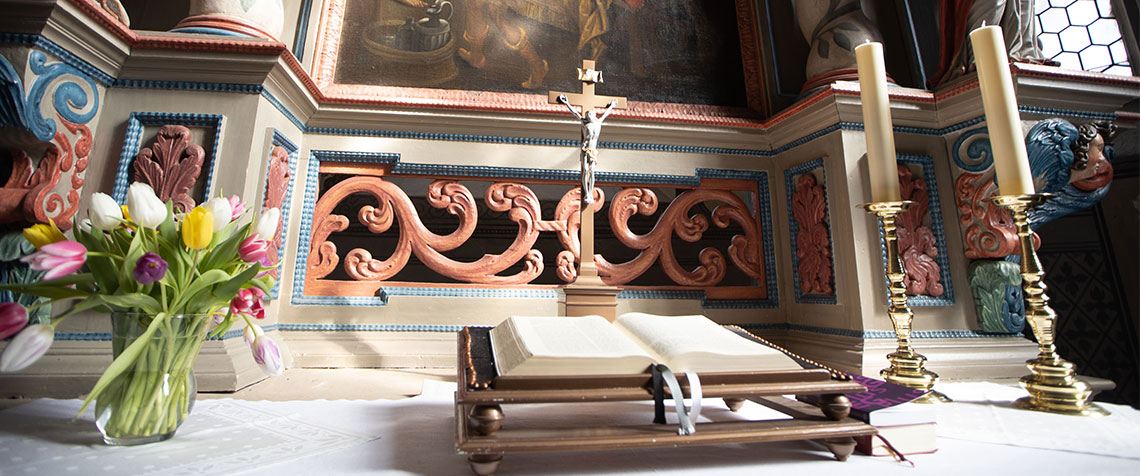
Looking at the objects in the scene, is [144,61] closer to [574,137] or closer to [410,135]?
[410,135]

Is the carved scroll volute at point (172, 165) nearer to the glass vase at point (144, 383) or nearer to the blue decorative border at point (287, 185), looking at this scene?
the blue decorative border at point (287, 185)

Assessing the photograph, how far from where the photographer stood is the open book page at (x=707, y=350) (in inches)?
30.3

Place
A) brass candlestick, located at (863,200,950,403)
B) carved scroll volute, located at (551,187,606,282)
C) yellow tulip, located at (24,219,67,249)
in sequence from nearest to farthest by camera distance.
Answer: yellow tulip, located at (24,219,67,249)
brass candlestick, located at (863,200,950,403)
carved scroll volute, located at (551,187,606,282)

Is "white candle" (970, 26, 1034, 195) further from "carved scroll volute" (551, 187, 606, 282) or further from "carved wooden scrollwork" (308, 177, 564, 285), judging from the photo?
"carved wooden scrollwork" (308, 177, 564, 285)

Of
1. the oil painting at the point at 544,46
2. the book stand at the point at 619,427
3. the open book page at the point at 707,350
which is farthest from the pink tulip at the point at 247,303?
the oil painting at the point at 544,46

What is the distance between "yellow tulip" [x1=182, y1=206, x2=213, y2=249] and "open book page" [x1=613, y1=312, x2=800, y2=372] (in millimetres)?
768

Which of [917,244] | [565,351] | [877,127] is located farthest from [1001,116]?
[565,351]

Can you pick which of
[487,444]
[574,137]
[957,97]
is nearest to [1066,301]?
[957,97]

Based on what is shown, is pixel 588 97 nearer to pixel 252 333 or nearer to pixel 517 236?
pixel 517 236

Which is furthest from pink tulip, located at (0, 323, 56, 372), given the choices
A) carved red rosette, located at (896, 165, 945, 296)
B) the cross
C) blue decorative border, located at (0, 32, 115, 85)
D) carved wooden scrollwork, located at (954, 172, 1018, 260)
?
carved wooden scrollwork, located at (954, 172, 1018, 260)

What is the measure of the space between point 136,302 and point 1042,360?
75.1 inches

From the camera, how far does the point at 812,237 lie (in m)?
1.97

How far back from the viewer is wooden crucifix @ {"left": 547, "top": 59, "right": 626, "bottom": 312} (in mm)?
1722

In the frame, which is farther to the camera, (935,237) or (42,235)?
(935,237)
